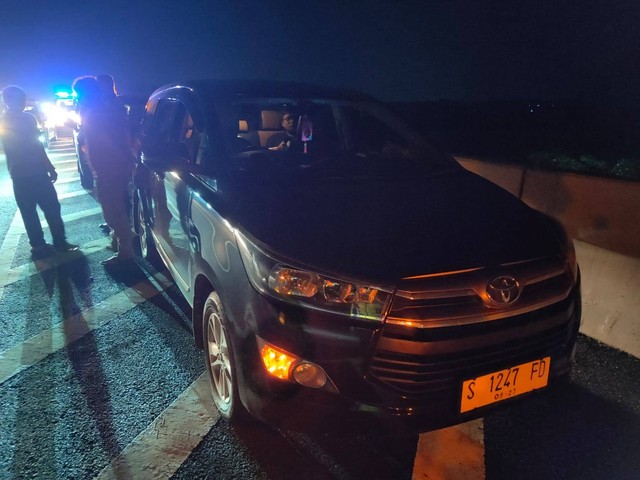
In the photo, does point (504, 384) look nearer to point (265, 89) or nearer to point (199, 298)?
point (199, 298)

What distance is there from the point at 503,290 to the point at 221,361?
4.86 feet

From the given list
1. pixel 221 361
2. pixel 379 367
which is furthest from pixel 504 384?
pixel 221 361

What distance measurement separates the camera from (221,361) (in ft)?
8.47

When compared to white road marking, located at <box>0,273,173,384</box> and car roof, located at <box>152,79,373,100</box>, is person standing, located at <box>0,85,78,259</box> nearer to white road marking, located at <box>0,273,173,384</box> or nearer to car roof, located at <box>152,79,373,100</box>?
white road marking, located at <box>0,273,173,384</box>

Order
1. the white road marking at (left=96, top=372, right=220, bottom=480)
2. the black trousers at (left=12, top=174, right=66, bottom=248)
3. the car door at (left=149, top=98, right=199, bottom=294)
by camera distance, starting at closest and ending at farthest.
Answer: the white road marking at (left=96, top=372, right=220, bottom=480)
the car door at (left=149, top=98, right=199, bottom=294)
the black trousers at (left=12, top=174, right=66, bottom=248)

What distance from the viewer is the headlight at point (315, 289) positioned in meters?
1.89

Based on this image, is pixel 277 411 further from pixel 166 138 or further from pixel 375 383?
pixel 166 138

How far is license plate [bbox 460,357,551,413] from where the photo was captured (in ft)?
6.55

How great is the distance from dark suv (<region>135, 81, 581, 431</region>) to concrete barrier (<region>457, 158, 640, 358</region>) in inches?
47.9

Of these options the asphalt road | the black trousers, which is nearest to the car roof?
the asphalt road

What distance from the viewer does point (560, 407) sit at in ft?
9.16

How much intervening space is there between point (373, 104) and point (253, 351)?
233 cm

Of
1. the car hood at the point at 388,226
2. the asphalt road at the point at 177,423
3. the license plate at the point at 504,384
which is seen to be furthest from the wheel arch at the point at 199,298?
the license plate at the point at 504,384

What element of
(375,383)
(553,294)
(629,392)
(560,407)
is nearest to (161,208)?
(375,383)
